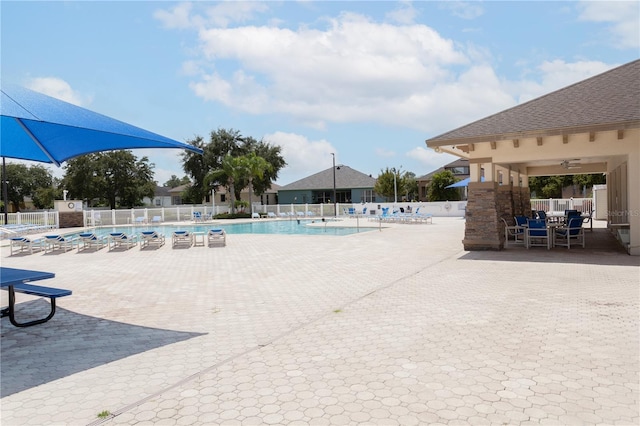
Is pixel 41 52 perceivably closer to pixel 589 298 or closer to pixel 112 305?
pixel 112 305

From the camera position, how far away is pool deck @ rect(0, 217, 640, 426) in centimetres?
337

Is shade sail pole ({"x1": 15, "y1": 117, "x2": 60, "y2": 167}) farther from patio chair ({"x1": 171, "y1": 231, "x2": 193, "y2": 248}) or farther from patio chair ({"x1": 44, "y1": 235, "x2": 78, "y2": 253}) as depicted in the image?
patio chair ({"x1": 44, "y1": 235, "x2": 78, "y2": 253})

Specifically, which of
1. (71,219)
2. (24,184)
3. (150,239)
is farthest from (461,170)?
(24,184)

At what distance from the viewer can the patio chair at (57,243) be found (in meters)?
15.8

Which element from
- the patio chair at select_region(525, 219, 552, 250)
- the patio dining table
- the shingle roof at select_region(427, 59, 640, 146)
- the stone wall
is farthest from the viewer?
the stone wall

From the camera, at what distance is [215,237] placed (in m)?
16.8

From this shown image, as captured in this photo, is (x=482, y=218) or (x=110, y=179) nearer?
(x=482, y=218)

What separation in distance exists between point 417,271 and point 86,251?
1176cm

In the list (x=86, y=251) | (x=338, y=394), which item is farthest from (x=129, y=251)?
(x=338, y=394)

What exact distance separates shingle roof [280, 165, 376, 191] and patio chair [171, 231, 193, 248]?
38.0 meters

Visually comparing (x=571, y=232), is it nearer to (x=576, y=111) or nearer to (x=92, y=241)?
(x=576, y=111)

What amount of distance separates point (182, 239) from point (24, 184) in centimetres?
6757

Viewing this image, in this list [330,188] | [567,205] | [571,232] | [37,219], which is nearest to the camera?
[571,232]

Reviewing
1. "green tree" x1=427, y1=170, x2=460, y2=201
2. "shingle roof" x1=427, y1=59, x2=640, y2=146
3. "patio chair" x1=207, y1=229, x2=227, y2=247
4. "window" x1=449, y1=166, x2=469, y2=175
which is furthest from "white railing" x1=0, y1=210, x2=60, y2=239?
"window" x1=449, y1=166, x2=469, y2=175
